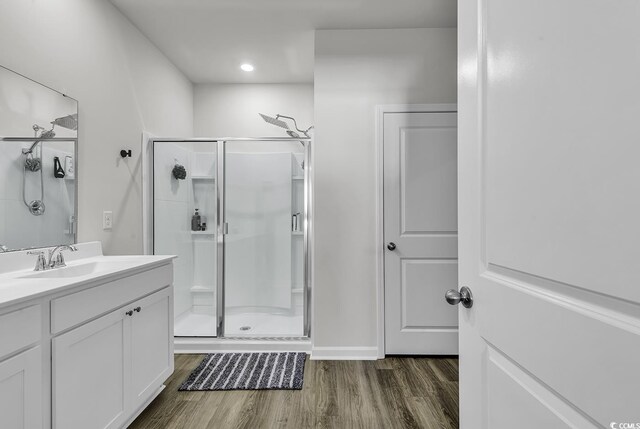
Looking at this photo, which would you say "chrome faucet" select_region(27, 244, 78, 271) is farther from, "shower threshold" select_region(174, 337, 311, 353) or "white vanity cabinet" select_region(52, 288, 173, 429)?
"shower threshold" select_region(174, 337, 311, 353)

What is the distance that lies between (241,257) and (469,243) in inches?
97.7

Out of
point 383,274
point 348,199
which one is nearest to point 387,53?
point 348,199

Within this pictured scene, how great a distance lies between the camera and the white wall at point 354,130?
2.81m

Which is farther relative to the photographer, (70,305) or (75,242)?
(75,242)

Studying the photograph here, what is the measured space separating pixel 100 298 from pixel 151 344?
0.54 meters

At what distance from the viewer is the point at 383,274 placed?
110 inches

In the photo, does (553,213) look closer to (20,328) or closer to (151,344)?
(20,328)

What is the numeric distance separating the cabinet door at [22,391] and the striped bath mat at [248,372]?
1.16 meters

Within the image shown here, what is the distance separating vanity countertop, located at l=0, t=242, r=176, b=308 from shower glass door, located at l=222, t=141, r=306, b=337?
1017 mm

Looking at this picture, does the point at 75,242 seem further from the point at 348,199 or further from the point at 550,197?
the point at 550,197

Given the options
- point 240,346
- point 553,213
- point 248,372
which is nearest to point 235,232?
point 240,346

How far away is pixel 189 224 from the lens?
10.4 ft

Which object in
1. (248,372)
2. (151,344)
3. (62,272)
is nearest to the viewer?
(62,272)

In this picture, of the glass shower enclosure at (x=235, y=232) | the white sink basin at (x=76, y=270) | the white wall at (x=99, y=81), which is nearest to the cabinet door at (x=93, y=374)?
the white sink basin at (x=76, y=270)
